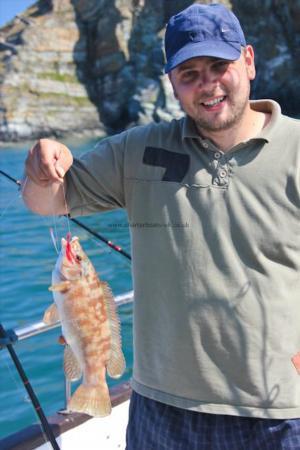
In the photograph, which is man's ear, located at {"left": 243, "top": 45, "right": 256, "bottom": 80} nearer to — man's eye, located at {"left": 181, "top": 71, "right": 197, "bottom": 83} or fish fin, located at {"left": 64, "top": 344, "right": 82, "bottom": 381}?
man's eye, located at {"left": 181, "top": 71, "right": 197, "bottom": 83}

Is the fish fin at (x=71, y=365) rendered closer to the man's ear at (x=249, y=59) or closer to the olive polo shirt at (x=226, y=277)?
the olive polo shirt at (x=226, y=277)

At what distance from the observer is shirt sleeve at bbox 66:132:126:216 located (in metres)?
2.45

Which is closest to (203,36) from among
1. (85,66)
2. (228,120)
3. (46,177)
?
(228,120)

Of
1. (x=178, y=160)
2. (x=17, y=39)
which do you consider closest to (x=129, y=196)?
(x=178, y=160)

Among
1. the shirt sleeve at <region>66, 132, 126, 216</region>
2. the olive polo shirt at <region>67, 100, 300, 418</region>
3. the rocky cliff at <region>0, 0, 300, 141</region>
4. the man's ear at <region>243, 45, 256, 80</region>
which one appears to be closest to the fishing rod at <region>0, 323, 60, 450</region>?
the olive polo shirt at <region>67, 100, 300, 418</region>

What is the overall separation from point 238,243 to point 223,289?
19 cm

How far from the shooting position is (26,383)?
290 cm

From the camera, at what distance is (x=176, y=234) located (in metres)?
2.26

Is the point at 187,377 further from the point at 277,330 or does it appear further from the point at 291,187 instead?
the point at 291,187

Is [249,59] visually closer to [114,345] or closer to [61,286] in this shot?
[61,286]

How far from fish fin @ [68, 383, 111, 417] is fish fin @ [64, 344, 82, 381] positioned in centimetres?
9

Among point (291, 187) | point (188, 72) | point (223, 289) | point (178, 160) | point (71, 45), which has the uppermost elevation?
point (71, 45)

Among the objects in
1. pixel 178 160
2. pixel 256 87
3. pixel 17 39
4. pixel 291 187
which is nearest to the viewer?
pixel 291 187

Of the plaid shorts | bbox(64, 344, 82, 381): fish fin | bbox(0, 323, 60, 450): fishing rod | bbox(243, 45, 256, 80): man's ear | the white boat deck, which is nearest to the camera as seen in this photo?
the plaid shorts
